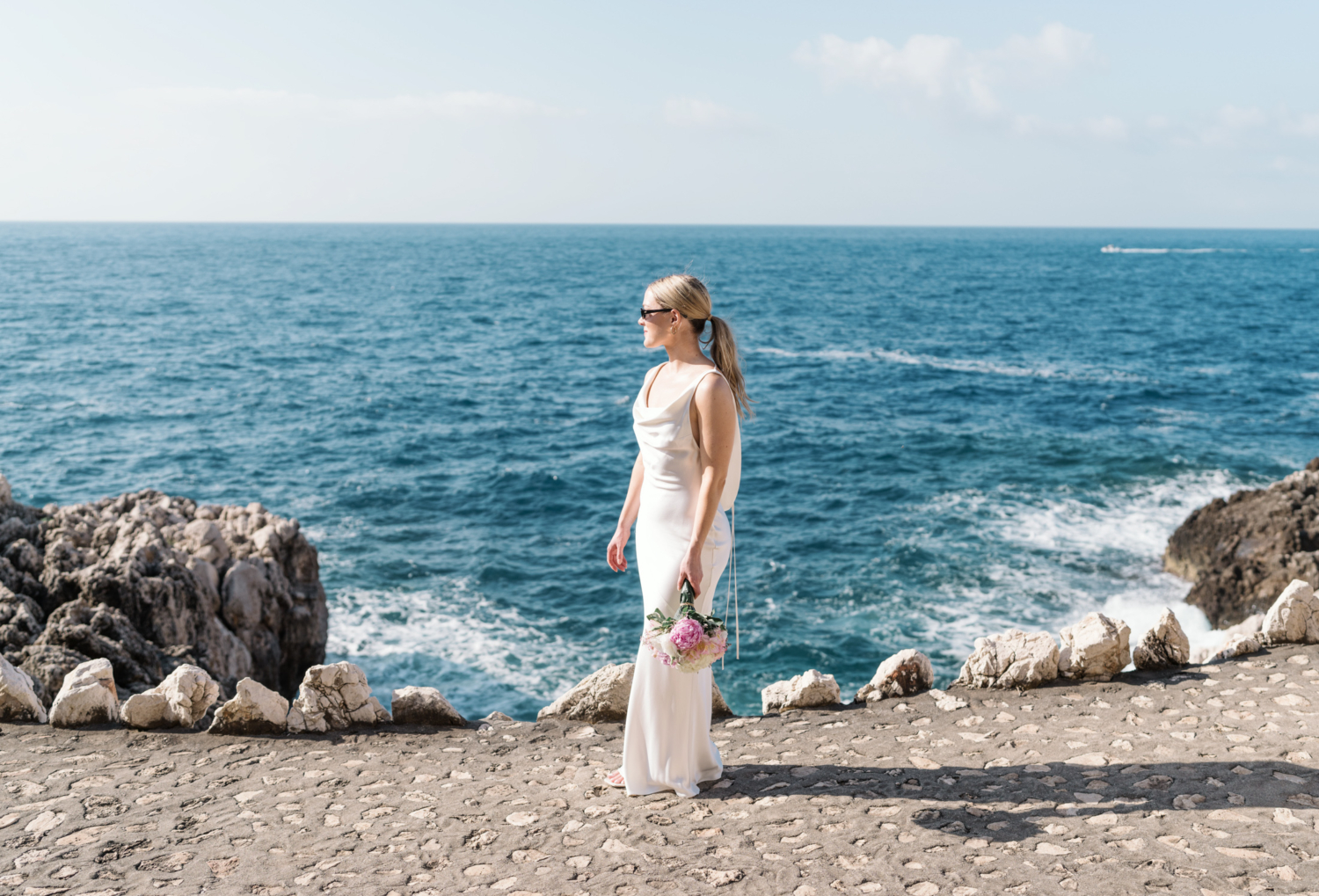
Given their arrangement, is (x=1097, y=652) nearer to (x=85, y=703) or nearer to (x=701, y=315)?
(x=701, y=315)

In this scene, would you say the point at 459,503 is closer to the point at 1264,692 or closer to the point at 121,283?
the point at 1264,692

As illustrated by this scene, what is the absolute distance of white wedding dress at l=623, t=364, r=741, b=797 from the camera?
5.25m

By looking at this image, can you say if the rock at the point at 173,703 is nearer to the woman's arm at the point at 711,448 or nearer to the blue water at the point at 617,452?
the woman's arm at the point at 711,448

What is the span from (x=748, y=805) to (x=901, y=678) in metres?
2.42

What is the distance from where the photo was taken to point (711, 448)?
16.8 ft

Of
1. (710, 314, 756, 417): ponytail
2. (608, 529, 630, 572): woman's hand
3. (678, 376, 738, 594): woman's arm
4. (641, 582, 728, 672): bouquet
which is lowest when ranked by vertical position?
(641, 582, 728, 672): bouquet

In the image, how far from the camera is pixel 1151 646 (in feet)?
24.8

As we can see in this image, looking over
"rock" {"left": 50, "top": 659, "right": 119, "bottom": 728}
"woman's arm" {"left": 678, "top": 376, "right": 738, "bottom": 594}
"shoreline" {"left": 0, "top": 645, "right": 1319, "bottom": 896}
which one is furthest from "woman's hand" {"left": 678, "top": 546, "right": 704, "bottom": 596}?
"rock" {"left": 50, "top": 659, "right": 119, "bottom": 728}

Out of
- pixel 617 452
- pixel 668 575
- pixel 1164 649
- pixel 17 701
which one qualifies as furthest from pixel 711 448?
pixel 617 452

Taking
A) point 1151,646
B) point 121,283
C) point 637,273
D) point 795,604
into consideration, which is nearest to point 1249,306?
point 637,273

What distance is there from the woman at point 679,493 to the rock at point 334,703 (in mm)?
2490

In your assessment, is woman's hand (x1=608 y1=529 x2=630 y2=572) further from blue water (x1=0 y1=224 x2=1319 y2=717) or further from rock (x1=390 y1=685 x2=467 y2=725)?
rock (x1=390 y1=685 x2=467 y2=725)

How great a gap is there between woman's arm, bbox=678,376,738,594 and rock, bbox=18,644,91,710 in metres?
7.59

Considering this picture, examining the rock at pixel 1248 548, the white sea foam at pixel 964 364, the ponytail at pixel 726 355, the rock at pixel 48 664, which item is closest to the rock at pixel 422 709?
the ponytail at pixel 726 355
